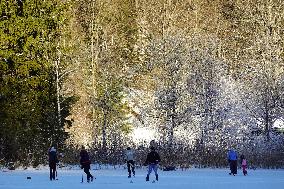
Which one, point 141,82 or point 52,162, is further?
A: point 141,82

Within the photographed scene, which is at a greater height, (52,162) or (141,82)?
(141,82)

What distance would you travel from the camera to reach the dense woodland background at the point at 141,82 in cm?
3753

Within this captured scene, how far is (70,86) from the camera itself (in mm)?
54188

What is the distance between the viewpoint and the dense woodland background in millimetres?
37531

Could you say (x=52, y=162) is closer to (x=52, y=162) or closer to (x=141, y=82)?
(x=52, y=162)

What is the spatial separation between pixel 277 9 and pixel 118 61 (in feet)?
61.0

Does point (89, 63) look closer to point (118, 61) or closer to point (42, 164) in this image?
point (118, 61)

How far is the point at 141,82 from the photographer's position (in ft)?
185

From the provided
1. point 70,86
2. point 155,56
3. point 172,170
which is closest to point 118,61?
point 70,86

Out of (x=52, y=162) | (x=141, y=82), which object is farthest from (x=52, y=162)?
(x=141, y=82)

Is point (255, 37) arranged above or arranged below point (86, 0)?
below

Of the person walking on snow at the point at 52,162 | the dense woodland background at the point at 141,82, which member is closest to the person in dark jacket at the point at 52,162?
the person walking on snow at the point at 52,162

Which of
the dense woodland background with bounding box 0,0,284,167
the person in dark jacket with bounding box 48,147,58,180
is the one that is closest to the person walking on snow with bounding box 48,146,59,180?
the person in dark jacket with bounding box 48,147,58,180

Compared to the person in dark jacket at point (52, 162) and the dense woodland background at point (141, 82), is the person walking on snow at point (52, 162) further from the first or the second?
the dense woodland background at point (141, 82)
